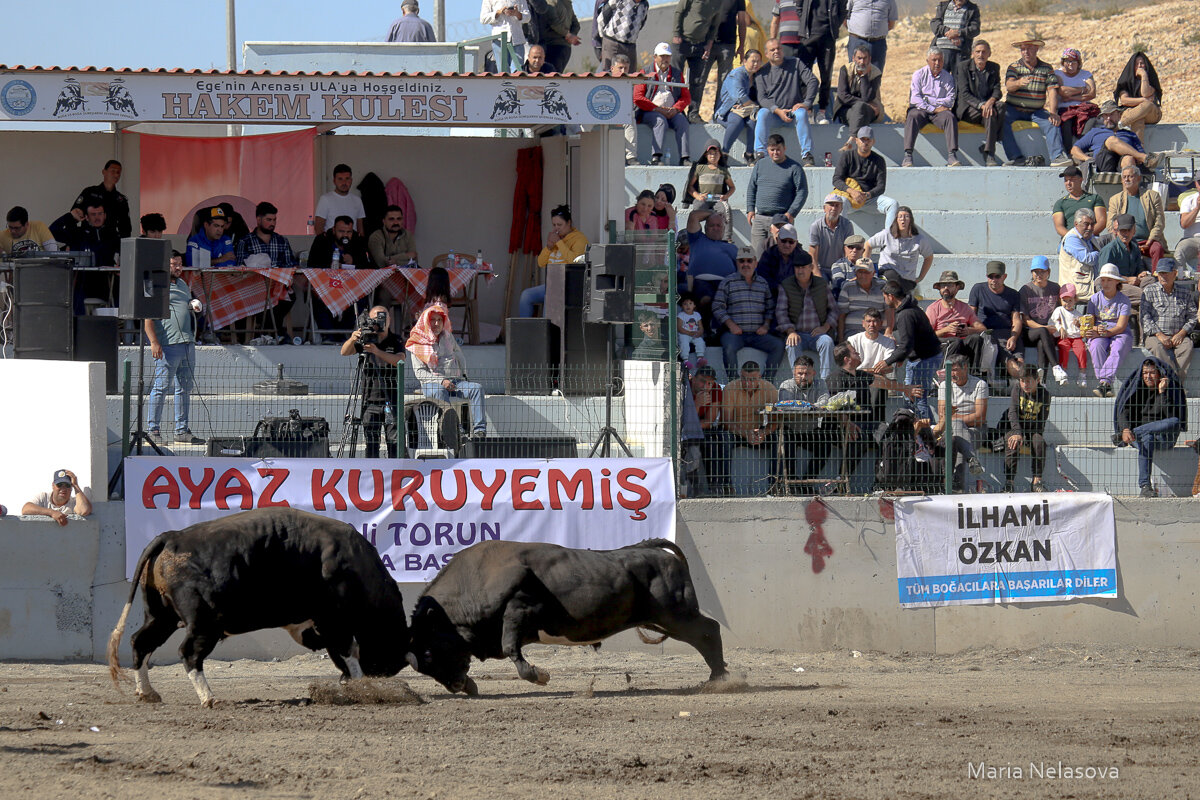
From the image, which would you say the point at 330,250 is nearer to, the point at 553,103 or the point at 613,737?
the point at 553,103

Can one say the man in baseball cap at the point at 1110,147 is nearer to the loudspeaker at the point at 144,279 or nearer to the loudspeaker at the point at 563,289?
the loudspeaker at the point at 563,289

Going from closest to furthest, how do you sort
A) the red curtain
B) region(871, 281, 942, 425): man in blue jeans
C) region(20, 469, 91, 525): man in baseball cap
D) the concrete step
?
region(20, 469, 91, 525): man in baseball cap, region(871, 281, 942, 425): man in blue jeans, the red curtain, the concrete step

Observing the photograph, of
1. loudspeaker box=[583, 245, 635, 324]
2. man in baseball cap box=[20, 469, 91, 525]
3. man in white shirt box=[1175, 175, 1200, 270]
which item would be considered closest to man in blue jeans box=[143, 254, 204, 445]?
man in baseball cap box=[20, 469, 91, 525]

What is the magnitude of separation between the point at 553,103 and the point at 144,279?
555 cm

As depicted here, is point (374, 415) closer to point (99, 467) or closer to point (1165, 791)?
point (99, 467)

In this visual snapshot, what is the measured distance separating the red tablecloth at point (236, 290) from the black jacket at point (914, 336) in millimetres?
6646

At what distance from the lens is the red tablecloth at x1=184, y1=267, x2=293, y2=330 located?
15.8 metres

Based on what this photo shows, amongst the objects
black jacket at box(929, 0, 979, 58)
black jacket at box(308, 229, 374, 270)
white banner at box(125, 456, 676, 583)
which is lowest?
white banner at box(125, 456, 676, 583)

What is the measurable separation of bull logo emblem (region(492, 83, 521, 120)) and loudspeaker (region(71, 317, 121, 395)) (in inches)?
192

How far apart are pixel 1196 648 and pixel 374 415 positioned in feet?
25.2

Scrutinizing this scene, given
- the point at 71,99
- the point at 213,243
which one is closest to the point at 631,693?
the point at 213,243

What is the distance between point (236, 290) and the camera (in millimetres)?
16188

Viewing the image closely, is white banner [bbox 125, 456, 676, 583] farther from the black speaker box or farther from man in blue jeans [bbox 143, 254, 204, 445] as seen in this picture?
man in blue jeans [bbox 143, 254, 204, 445]

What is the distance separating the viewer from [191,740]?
823 centimetres
